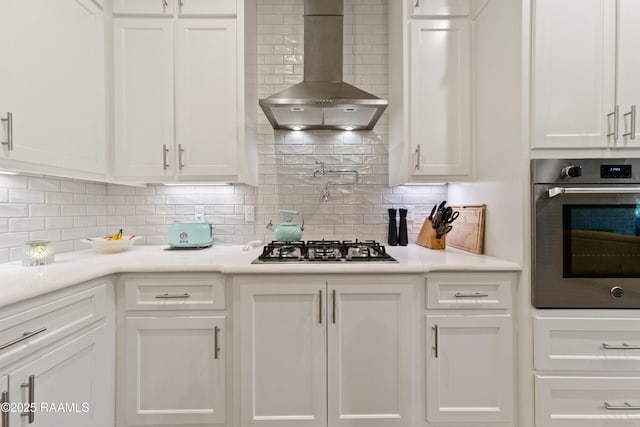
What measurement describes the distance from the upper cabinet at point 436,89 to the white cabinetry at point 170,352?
A: 1.43 m

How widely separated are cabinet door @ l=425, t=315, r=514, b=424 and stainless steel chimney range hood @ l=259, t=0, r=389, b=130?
4.18ft

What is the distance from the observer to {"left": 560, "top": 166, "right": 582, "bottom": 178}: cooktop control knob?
56.9 inches

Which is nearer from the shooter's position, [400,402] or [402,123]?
[400,402]

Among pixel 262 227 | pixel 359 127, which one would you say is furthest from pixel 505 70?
pixel 262 227

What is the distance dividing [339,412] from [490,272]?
1.04 metres

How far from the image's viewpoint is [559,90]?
150 centimetres

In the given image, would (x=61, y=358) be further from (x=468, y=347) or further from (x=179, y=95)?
(x=468, y=347)

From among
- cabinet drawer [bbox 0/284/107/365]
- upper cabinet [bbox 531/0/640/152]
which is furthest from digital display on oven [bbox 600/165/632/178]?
cabinet drawer [bbox 0/284/107/365]

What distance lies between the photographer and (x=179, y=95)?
75.5 inches

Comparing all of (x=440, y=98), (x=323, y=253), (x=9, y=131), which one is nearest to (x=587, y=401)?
(x=323, y=253)

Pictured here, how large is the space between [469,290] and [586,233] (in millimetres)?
610

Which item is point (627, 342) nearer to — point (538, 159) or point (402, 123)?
point (538, 159)

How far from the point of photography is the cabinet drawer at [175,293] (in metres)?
1.56

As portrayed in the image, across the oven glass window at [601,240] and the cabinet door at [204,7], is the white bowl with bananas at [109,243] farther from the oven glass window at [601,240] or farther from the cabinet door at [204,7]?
the oven glass window at [601,240]
